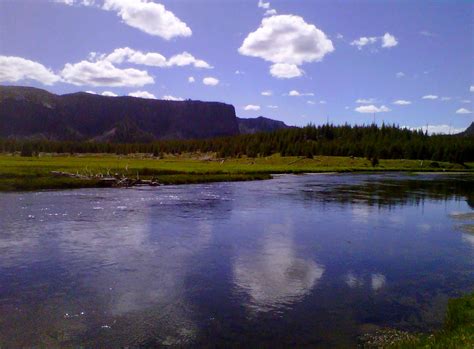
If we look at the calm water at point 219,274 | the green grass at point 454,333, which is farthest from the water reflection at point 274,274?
the green grass at point 454,333

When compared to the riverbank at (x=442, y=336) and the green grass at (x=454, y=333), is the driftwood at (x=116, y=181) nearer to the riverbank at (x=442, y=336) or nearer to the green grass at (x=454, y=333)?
the green grass at (x=454, y=333)

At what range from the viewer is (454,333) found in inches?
504

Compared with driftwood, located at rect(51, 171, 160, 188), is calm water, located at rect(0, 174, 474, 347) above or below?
below

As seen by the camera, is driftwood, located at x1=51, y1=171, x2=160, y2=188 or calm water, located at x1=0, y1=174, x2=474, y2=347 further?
driftwood, located at x1=51, y1=171, x2=160, y2=188

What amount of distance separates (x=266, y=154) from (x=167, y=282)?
168588mm

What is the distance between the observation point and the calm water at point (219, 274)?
1393 centimetres

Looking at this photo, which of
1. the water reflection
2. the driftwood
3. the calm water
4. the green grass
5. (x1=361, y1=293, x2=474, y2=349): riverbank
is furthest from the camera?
the driftwood

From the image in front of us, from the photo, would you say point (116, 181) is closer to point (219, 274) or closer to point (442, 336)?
point (219, 274)

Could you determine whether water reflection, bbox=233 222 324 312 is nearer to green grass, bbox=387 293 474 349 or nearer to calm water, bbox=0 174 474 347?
calm water, bbox=0 174 474 347

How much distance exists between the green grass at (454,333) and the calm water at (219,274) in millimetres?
610

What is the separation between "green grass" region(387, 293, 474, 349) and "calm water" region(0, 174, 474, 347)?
24.0 inches

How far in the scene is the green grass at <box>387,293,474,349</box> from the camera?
464 inches

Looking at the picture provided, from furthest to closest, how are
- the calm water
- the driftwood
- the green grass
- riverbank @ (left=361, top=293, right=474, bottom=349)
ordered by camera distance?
the driftwood, the calm water, riverbank @ (left=361, top=293, right=474, bottom=349), the green grass

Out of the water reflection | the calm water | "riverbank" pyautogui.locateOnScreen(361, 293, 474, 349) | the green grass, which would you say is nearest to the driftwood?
the calm water
